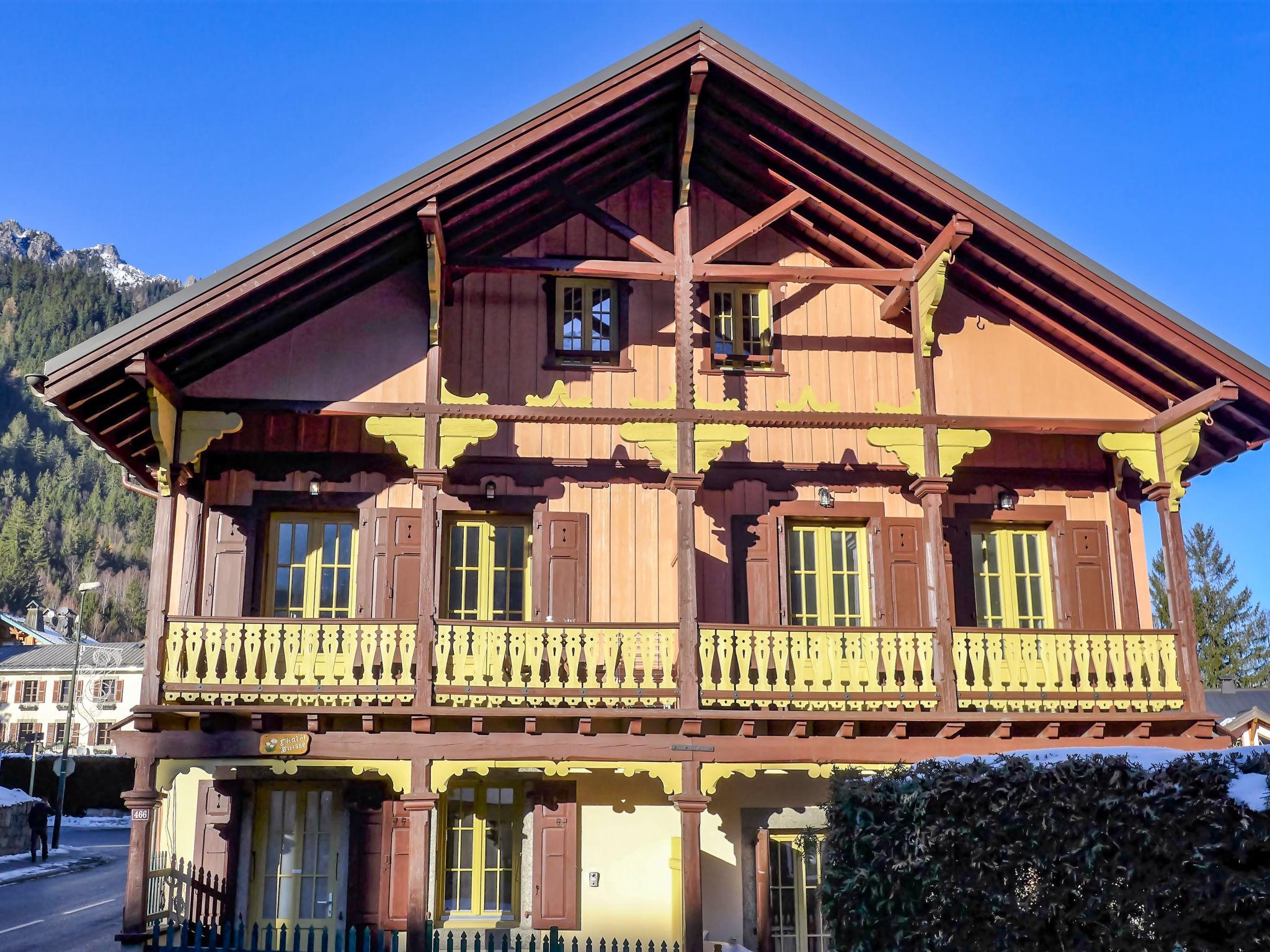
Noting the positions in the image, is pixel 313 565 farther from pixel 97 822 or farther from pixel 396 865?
pixel 97 822

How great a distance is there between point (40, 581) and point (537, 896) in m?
116

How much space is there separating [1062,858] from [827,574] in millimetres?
9776

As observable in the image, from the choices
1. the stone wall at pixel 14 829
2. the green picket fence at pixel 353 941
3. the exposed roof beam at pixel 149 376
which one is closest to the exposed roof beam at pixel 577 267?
the exposed roof beam at pixel 149 376

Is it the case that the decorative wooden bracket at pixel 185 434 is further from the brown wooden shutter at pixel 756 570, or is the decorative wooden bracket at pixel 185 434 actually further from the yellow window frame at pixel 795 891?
the yellow window frame at pixel 795 891

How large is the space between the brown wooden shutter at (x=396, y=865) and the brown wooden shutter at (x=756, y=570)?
5064 millimetres

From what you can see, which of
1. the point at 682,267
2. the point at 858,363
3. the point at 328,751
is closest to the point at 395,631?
the point at 328,751

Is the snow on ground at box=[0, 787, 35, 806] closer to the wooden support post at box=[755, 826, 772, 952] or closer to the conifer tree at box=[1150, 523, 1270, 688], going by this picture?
the wooden support post at box=[755, 826, 772, 952]

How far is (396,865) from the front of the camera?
51.0 feet

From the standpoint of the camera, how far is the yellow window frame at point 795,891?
15.7 meters

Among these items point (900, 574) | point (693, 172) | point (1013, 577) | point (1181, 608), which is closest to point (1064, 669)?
point (1181, 608)

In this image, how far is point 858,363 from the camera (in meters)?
17.1

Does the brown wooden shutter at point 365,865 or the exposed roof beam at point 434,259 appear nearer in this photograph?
the exposed roof beam at point 434,259

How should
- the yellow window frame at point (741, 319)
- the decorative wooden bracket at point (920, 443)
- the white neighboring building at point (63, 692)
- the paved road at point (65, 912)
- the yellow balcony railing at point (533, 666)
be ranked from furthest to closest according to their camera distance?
the white neighboring building at point (63, 692), the paved road at point (65, 912), the yellow window frame at point (741, 319), the decorative wooden bracket at point (920, 443), the yellow balcony railing at point (533, 666)

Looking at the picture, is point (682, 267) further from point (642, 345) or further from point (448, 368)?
point (448, 368)
